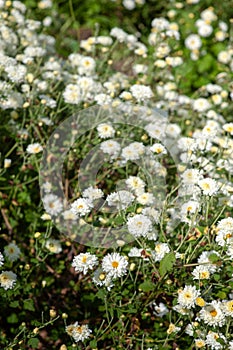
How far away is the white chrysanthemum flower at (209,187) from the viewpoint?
7.26 ft

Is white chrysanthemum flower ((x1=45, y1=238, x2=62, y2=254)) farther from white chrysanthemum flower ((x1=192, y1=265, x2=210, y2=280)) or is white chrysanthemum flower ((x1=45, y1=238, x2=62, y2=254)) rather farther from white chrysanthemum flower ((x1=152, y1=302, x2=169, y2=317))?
white chrysanthemum flower ((x1=192, y1=265, x2=210, y2=280))

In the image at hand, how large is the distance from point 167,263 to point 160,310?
45 cm

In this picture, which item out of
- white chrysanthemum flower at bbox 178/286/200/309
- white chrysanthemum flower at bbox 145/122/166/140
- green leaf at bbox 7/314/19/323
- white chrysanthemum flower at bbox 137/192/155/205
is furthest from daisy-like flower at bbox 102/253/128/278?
white chrysanthemum flower at bbox 145/122/166/140

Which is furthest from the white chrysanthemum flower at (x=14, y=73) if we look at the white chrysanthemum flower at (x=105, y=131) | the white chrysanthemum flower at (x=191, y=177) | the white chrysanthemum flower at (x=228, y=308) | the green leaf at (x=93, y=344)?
the white chrysanthemum flower at (x=228, y=308)

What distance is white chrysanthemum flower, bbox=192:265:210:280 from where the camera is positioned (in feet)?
6.93

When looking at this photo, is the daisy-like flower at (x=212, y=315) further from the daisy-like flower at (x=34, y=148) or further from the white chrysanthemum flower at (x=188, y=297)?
the daisy-like flower at (x=34, y=148)

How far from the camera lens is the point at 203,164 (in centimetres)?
275

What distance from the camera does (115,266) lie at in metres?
2.11

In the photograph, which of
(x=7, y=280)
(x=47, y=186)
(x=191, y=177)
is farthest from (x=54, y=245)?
(x=191, y=177)

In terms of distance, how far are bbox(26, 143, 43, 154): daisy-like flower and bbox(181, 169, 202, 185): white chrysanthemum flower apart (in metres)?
0.67

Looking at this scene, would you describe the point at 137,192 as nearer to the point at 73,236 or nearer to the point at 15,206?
the point at 73,236

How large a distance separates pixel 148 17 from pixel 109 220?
2979 mm

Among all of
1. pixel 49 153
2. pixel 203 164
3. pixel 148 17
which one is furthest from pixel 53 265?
pixel 148 17

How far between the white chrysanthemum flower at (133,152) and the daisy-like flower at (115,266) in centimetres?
60
